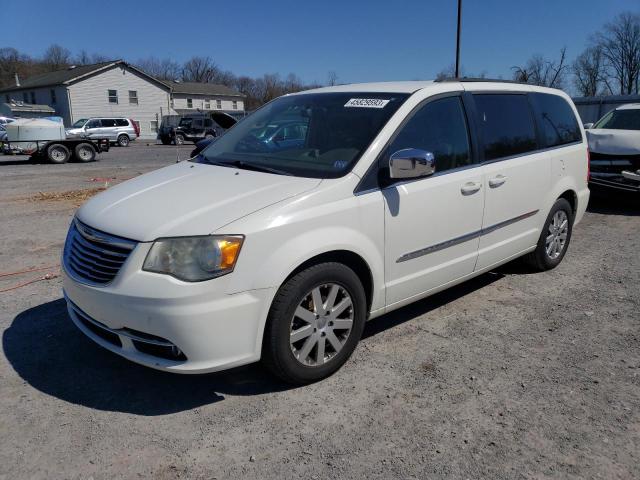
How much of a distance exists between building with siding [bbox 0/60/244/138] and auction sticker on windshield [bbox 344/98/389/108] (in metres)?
45.9

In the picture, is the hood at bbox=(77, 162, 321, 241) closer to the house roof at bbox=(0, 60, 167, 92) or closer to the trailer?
the trailer

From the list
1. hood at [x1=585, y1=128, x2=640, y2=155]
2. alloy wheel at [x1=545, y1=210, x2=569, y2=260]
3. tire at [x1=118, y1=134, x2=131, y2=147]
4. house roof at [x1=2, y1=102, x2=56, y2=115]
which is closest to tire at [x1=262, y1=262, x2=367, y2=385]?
alloy wheel at [x1=545, y1=210, x2=569, y2=260]

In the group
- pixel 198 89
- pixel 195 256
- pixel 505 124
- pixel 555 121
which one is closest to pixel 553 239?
pixel 555 121

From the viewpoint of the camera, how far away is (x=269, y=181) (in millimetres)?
3273

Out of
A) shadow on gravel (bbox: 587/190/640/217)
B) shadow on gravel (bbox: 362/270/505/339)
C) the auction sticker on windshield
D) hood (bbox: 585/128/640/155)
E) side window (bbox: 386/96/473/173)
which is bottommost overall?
shadow on gravel (bbox: 362/270/505/339)

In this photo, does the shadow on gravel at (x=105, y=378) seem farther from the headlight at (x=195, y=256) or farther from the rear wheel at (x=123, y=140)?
the rear wheel at (x=123, y=140)

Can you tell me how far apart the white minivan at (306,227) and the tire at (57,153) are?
696 inches

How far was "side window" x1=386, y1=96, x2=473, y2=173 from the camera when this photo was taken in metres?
3.58

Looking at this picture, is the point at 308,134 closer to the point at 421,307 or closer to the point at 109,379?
the point at 421,307

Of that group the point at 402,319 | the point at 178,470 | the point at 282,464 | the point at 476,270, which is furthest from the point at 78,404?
the point at 476,270

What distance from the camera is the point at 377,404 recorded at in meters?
3.05

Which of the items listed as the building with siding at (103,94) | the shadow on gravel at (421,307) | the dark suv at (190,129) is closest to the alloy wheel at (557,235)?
the shadow on gravel at (421,307)

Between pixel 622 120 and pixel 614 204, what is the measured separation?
5.03 ft

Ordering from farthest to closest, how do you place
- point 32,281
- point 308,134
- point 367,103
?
point 32,281 → point 308,134 → point 367,103
